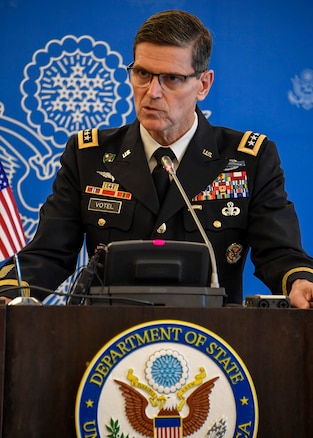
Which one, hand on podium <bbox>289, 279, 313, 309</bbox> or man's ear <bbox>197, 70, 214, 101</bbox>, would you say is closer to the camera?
hand on podium <bbox>289, 279, 313, 309</bbox>

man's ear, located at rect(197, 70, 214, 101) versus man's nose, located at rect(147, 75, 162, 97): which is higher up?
man's ear, located at rect(197, 70, 214, 101)

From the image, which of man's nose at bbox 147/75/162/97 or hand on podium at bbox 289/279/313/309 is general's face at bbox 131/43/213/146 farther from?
hand on podium at bbox 289/279/313/309

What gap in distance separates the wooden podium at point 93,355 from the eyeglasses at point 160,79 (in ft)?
3.43

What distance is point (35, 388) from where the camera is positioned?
1.46 meters

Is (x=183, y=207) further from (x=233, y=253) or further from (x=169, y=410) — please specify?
(x=169, y=410)

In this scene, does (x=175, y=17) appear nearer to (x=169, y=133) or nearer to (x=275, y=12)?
(x=169, y=133)

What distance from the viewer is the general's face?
7.73 ft

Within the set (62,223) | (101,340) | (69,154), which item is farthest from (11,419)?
(69,154)

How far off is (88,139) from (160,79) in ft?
1.34

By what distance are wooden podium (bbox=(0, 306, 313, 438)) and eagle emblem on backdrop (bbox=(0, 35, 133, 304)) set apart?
187 cm

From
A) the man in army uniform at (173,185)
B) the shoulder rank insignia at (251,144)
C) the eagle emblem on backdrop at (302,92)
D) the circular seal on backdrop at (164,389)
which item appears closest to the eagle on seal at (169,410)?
the circular seal on backdrop at (164,389)

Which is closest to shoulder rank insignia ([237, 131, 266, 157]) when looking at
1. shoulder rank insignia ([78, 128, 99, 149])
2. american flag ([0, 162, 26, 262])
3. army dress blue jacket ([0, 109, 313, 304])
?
army dress blue jacket ([0, 109, 313, 304])

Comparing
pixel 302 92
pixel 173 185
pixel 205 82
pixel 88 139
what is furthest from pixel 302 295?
pixel 302 92

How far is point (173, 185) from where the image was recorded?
2465 millimetres
